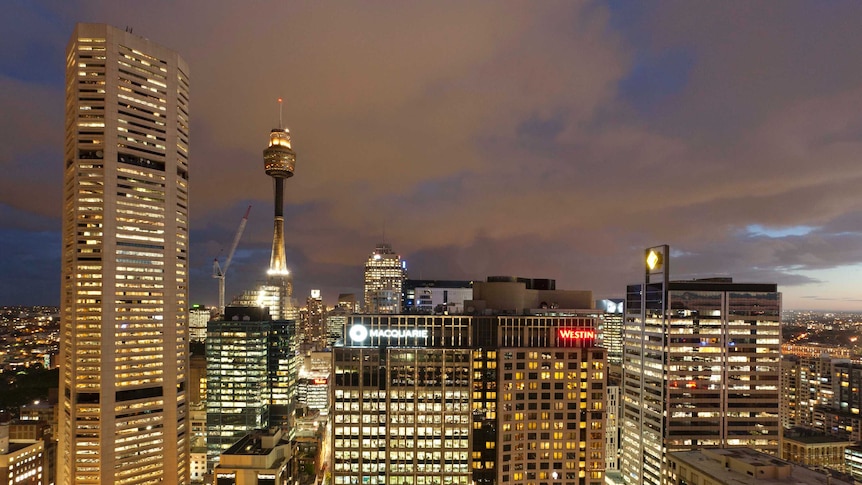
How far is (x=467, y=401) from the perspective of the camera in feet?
395

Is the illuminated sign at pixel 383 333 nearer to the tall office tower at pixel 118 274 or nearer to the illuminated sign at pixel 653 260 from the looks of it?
the illuminated sign at pixel 653 260

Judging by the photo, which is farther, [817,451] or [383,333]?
[817,451]

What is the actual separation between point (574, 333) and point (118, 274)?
514ft

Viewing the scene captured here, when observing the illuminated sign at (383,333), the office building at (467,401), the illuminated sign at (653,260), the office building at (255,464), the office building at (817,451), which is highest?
the illuminated sign at (653,260)

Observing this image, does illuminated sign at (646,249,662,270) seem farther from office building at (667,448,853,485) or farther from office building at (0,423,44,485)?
office building at (0,423,44,485)

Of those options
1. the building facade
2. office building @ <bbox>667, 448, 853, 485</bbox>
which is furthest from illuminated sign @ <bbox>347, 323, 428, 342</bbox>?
office building @ <bbox>667, 448, 853, 485</bbox>

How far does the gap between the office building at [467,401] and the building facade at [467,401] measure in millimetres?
252

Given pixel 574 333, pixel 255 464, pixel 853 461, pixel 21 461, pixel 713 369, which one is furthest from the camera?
pixel 853 461

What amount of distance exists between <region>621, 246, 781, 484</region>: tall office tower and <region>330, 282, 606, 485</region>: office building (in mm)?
43345

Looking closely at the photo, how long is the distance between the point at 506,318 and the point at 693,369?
2867 inches

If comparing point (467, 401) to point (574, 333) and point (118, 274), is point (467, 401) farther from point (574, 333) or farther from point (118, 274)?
→ point (118, 274)

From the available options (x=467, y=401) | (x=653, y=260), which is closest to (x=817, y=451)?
(x=653, y=260)

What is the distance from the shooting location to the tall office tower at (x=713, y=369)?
149 meters

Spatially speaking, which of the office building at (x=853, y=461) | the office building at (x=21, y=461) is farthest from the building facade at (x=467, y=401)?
the office building at (x=853, y=461)
